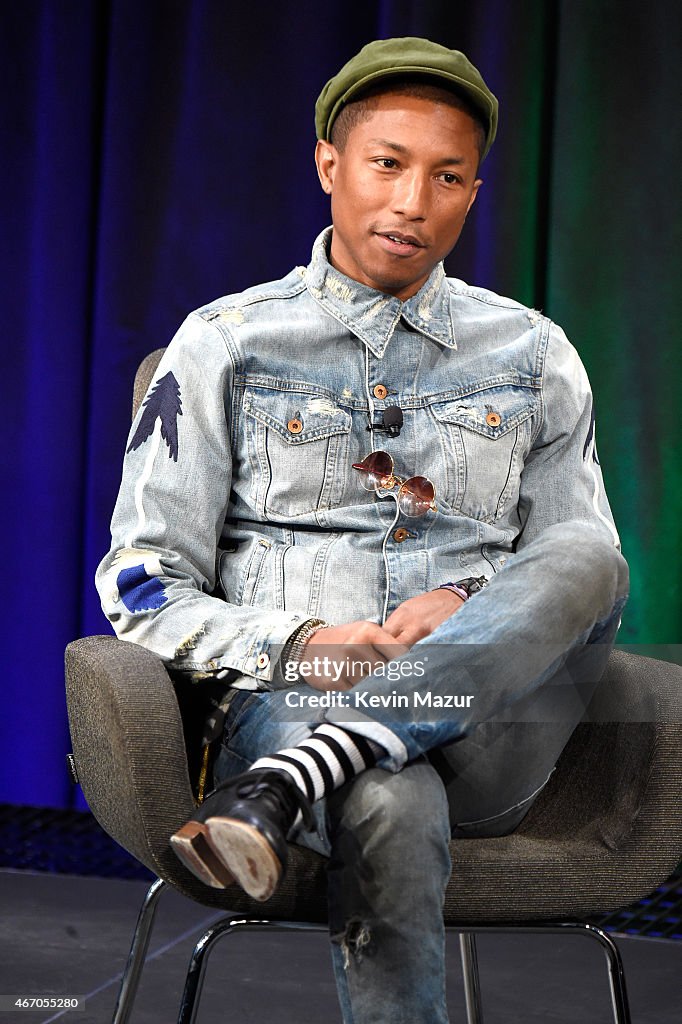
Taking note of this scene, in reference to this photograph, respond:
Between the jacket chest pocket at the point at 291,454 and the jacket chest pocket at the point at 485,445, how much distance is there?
13 centimetres

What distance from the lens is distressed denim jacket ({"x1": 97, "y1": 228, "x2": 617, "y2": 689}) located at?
4.93 ft

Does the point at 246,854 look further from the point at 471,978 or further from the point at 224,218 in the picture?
the point at 224,218

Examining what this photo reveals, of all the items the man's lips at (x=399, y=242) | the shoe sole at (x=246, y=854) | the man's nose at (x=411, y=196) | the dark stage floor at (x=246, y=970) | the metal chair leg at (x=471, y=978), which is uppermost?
the man's nose at (x=411, y=196)

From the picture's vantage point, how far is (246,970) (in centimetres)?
206

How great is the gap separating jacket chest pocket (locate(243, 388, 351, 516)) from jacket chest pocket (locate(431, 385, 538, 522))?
13 centimetres

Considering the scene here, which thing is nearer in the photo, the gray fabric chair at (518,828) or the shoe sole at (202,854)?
the shoe sole at (202,854)

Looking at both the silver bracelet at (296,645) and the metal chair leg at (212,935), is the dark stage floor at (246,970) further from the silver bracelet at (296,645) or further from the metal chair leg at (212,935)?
the silver bracelet at (296,645)

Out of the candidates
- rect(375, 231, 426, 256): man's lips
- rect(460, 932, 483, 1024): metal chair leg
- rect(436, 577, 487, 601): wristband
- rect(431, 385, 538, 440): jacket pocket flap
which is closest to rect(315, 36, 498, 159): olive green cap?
rect(375, 231, 426, 256): man's lips

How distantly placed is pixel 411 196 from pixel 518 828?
74 cm

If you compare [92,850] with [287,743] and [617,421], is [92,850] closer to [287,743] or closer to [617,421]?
[617,421]

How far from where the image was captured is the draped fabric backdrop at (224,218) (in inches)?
93.1

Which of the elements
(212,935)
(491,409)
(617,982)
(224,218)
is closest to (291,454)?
(491,409)

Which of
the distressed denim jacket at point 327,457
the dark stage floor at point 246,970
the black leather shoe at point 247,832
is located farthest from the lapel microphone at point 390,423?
the dark stage floor at point 246,970

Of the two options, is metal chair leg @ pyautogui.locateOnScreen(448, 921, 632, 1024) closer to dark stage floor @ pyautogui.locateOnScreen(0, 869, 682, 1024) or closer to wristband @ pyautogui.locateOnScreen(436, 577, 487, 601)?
wristband @ pyautogui.locateOnScreen(436, 577, 487, 601)
